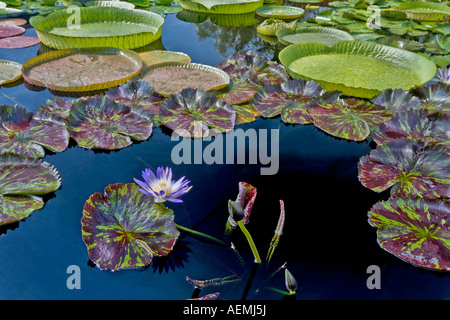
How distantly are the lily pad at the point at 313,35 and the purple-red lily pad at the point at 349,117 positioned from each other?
5.23ft

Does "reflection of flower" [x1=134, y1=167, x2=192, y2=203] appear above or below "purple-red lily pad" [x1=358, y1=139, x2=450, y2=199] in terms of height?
above

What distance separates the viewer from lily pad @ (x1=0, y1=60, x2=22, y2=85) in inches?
113

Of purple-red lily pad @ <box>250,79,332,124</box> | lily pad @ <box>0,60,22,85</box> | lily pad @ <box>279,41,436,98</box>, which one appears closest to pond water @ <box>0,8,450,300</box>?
purple-red lily pad @ <box>250,79,332,124</box>

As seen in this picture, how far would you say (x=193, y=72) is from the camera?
3.05 m

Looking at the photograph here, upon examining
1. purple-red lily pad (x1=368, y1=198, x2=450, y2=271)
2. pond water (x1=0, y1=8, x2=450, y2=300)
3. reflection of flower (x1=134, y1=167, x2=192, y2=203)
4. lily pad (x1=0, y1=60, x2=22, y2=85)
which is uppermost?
reflection of flower (x1=134, y1=167, x2=192, y2=203)

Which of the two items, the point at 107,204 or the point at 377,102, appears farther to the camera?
the point at 377,102

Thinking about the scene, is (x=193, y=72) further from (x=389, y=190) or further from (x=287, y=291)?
(x=287, y=291)

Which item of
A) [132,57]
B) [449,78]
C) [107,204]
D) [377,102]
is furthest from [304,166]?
[132,57]

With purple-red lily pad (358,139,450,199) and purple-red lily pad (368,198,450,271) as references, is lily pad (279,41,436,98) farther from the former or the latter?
purple-red lily pad (368,198,450,271)

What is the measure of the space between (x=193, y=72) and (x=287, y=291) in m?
2.08

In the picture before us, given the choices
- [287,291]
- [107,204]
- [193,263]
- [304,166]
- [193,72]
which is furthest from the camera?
[193,72]

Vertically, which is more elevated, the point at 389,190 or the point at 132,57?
the point at 132,57

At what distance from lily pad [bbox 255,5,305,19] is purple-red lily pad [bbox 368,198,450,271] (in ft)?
12.8

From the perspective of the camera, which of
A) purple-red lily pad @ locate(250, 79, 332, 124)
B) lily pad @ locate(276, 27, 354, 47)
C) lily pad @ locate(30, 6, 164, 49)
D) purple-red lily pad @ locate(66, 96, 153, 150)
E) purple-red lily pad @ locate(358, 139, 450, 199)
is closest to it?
purple-red lily pad @ locate(358, 139, 450, 199)
